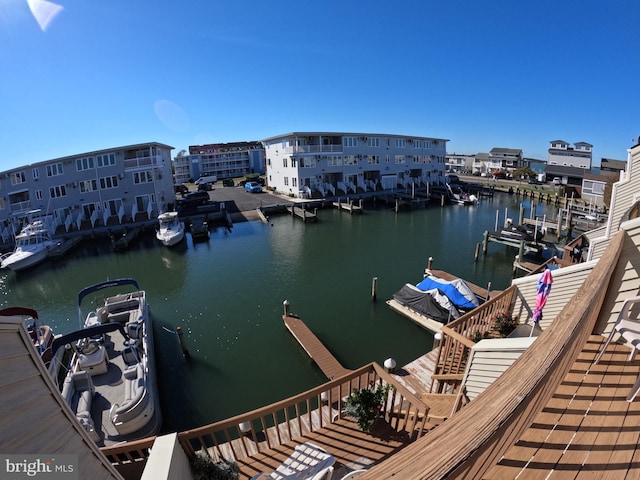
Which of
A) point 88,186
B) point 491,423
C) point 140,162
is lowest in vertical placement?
point 491,423

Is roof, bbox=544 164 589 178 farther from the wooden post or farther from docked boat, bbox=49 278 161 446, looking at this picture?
docked boat, bbox=49 278 161 446

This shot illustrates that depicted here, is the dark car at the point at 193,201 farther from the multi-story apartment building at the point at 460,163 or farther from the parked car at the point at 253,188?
the multi-story apartment building at the point at 460,163

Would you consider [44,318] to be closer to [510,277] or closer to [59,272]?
[59,272]

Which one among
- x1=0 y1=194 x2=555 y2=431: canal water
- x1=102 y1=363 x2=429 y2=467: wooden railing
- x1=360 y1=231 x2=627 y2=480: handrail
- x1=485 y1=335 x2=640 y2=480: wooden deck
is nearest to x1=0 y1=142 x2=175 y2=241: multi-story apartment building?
x1=0 y1=194 x2=555 y2=431: canal water

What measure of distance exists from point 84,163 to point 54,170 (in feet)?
8.28

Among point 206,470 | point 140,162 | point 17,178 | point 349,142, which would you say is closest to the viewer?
point 206,470

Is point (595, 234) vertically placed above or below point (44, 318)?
above

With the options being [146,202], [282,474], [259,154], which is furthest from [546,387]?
[259,154]

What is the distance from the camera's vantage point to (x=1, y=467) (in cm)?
194

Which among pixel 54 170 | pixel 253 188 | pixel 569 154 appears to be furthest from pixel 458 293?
pixel 569 154

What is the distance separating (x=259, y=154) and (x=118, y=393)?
75.8 metres

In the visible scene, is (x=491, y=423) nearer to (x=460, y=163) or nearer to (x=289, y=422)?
(x=289, y=422)

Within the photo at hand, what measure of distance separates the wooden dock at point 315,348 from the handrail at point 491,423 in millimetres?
9382

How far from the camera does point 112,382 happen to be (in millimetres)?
9633
